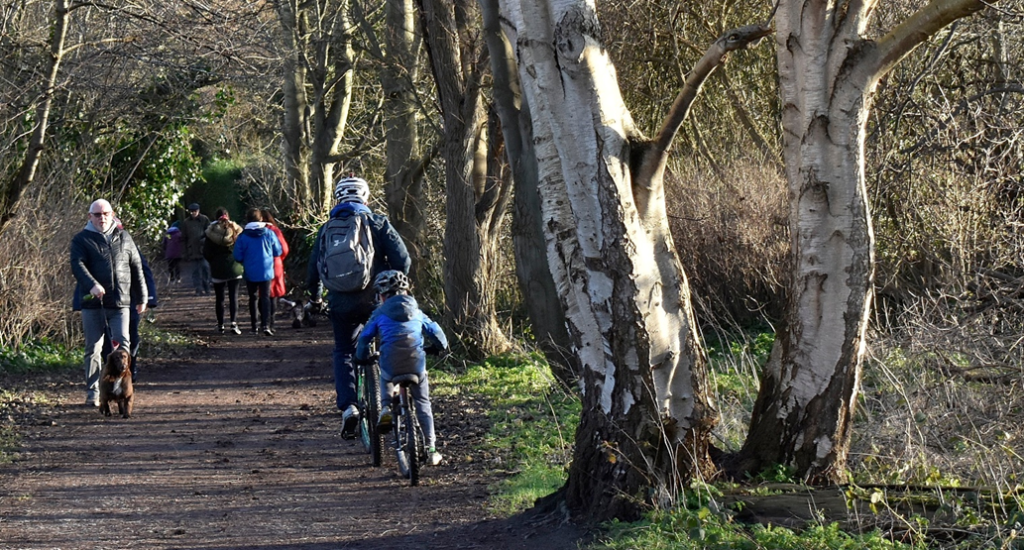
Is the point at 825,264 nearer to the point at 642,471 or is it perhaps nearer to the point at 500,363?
the point at 642,471

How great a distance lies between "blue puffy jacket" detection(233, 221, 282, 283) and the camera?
1691 cm

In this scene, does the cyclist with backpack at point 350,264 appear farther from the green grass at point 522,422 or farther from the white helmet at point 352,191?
the green grass at point 522,422

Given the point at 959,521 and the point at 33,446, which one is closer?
the point at 959,521

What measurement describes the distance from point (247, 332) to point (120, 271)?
7.73m

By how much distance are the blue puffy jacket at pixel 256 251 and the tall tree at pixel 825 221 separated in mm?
11537

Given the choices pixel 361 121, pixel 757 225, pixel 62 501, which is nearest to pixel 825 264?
pixel 62 501

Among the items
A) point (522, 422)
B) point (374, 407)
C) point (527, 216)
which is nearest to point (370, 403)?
point (374, 407)

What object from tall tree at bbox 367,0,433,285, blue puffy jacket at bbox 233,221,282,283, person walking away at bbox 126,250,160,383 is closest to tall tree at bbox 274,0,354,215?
tall tree at bbox 367,0,433,285

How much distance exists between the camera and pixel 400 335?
26.3ft

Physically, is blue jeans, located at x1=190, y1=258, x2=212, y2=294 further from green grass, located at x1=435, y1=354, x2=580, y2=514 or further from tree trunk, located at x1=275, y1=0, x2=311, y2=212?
green grass, located at x1=435, y1=354, x2=580, y2=514

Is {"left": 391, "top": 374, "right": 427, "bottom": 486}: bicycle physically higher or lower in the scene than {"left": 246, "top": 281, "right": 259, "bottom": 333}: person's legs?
lower

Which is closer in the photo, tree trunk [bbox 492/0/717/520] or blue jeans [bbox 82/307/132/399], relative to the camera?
tree trunk [bbox 492/0/717/520]

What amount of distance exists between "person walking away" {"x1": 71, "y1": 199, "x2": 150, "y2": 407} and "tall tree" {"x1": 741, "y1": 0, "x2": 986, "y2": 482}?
6860 mm

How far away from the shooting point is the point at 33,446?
9891mm
